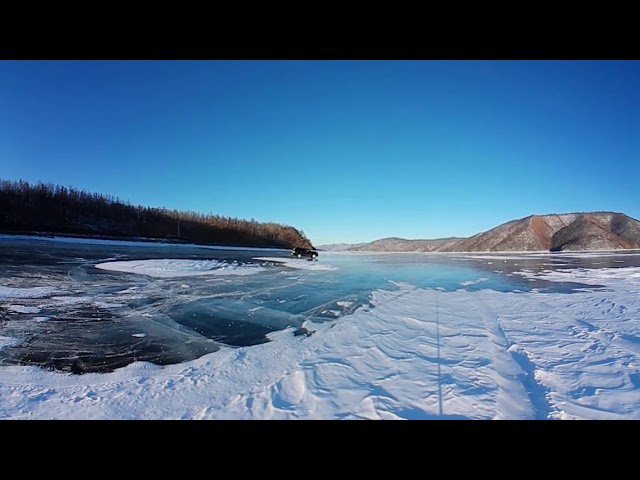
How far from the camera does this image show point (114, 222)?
47.7 m

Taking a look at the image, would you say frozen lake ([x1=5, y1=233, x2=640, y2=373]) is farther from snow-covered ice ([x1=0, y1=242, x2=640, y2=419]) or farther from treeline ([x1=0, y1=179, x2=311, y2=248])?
treeline ([x1=0, y1=179, x2=311, y2=248])

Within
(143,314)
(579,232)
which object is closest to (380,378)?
(143,314)

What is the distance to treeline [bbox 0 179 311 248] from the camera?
4131cm

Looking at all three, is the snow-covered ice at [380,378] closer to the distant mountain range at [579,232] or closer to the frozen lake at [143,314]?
the frozen lake at [143,314]

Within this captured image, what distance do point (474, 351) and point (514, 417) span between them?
173 cm

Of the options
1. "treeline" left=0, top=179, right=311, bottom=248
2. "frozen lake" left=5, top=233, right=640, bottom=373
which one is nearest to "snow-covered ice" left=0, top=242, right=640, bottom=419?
"frozen lake" left=5, top=233, right=640, bottom=373

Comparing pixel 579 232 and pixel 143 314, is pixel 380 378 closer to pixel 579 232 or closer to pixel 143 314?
pixel 143 314

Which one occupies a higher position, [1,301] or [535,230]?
[535,230]

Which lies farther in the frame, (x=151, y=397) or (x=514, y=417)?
(x=151, y=397)

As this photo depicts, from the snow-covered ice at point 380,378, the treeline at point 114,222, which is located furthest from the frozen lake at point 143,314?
the treeline at point 114,222
